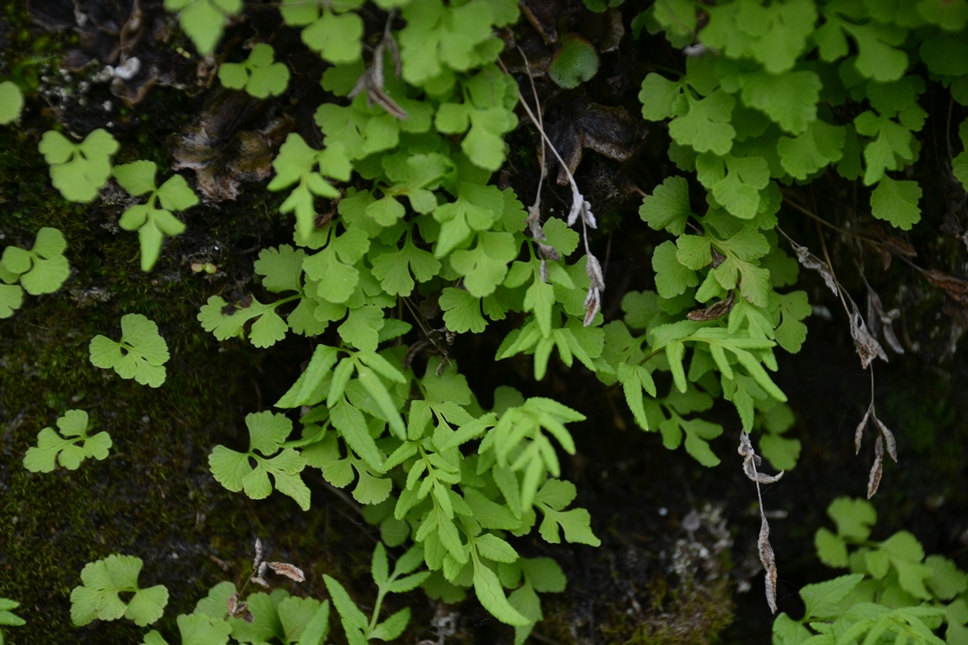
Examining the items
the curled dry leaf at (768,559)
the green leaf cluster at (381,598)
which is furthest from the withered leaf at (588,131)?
the green leaf cluster at (381,598)

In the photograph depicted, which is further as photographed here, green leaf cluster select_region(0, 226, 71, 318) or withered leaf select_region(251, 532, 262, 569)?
withered leaf select_region(251, 532, 262, 569)

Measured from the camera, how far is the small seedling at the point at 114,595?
1788mm

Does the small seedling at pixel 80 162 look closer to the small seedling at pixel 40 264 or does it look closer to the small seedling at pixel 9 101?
the small seedling at pixel 9 101

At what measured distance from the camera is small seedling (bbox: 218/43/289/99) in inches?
58.4

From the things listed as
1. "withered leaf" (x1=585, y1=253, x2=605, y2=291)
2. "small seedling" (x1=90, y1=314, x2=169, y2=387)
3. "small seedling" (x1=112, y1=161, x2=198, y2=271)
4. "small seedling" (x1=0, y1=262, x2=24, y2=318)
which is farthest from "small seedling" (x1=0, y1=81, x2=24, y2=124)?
"withered leaf" (x1=585, y1=253, x2=605, y2=291)

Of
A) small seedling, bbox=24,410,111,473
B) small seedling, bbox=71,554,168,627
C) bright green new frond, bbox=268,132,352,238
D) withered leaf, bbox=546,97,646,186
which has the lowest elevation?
small seedling, bbox=71,554,168,627

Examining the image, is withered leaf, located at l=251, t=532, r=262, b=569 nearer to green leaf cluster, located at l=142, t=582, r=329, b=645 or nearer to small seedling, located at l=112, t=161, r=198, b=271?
green leaf cluster, located at l=142, t=582, r=329, b=645

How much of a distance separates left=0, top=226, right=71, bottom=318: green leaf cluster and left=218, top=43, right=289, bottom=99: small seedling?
0.57 metres

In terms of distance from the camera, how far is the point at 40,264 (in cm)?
162

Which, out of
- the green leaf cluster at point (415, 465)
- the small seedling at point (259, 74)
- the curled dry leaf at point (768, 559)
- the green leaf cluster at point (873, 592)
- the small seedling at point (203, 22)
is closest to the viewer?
the small seedling at point (203, 22)

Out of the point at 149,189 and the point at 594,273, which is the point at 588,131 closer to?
the point at 594,273

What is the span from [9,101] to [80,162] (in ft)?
0.63

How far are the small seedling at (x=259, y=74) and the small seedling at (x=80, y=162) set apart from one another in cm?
28

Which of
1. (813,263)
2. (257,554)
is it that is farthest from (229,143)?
(813,263)
